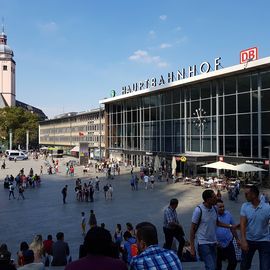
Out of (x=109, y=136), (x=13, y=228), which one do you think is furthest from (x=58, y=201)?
(x=109, y=136)

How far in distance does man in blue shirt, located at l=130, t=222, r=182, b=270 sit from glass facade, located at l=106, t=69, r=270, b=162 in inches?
1395

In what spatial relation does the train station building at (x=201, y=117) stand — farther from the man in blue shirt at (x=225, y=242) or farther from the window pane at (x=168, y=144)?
the man in blue shirt at (x=225, y=242)

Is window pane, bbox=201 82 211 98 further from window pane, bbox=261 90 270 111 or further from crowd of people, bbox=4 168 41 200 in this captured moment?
crowd of people, bbox=4 168 41 200

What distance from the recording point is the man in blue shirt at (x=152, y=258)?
4336 millimetres

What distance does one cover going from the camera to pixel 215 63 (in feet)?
146

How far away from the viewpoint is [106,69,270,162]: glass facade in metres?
39.5

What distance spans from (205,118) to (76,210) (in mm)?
24703

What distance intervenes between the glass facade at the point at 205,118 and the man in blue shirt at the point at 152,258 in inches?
1395

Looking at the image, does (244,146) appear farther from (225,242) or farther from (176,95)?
(225,242)

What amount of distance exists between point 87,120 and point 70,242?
82.9 m

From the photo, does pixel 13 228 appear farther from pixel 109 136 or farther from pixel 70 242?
pixel 109 136

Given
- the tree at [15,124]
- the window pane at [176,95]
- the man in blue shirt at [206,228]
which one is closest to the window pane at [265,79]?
the window pane at [176,95]

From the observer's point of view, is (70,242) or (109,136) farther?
(109,136)

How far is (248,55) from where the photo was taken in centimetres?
3959
